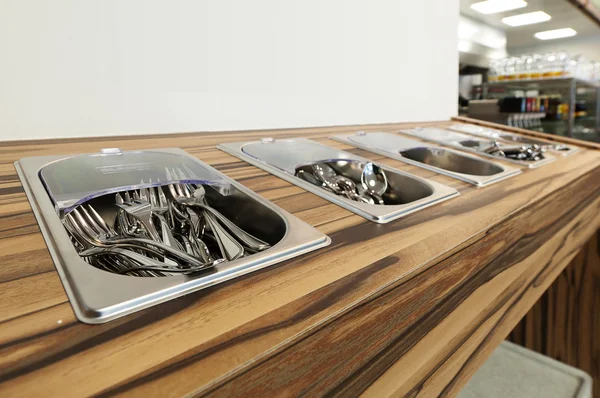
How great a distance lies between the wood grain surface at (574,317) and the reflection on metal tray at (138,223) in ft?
4.95

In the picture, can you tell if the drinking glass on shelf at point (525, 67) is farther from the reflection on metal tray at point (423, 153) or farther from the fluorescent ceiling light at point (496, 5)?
the reflection on metal tray at point (423, 153)

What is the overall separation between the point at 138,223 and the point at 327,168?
0.49 meters

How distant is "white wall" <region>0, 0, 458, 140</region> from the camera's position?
811 mm

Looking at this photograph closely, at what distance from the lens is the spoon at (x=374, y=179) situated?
2.91ft

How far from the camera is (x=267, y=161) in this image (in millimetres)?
828

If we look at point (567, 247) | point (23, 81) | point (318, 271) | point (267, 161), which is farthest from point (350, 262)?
point (567, 247)

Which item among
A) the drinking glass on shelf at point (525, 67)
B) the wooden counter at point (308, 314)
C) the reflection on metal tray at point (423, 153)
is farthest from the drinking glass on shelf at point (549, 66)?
the wooden counter at point (308, 314)

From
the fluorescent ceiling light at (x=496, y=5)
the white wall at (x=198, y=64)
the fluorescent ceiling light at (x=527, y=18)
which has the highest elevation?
the fluorescent ceiling light at (x=527, y=18)

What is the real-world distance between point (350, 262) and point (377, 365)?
0.11m

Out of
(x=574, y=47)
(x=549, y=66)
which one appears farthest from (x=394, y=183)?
(x=574, y=47)

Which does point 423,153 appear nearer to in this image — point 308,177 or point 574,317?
point 308,177

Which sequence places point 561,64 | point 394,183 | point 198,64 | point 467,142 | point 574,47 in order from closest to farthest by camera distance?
point 394,183 < point 198,64 < point 467,142 < point 561,64 < point 574,47

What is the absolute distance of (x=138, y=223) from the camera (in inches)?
23.7

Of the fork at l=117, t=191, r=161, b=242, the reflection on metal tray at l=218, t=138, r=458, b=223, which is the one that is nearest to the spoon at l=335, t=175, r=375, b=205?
the reflection on metal tray at l=218, t=138, r=458, b=223
